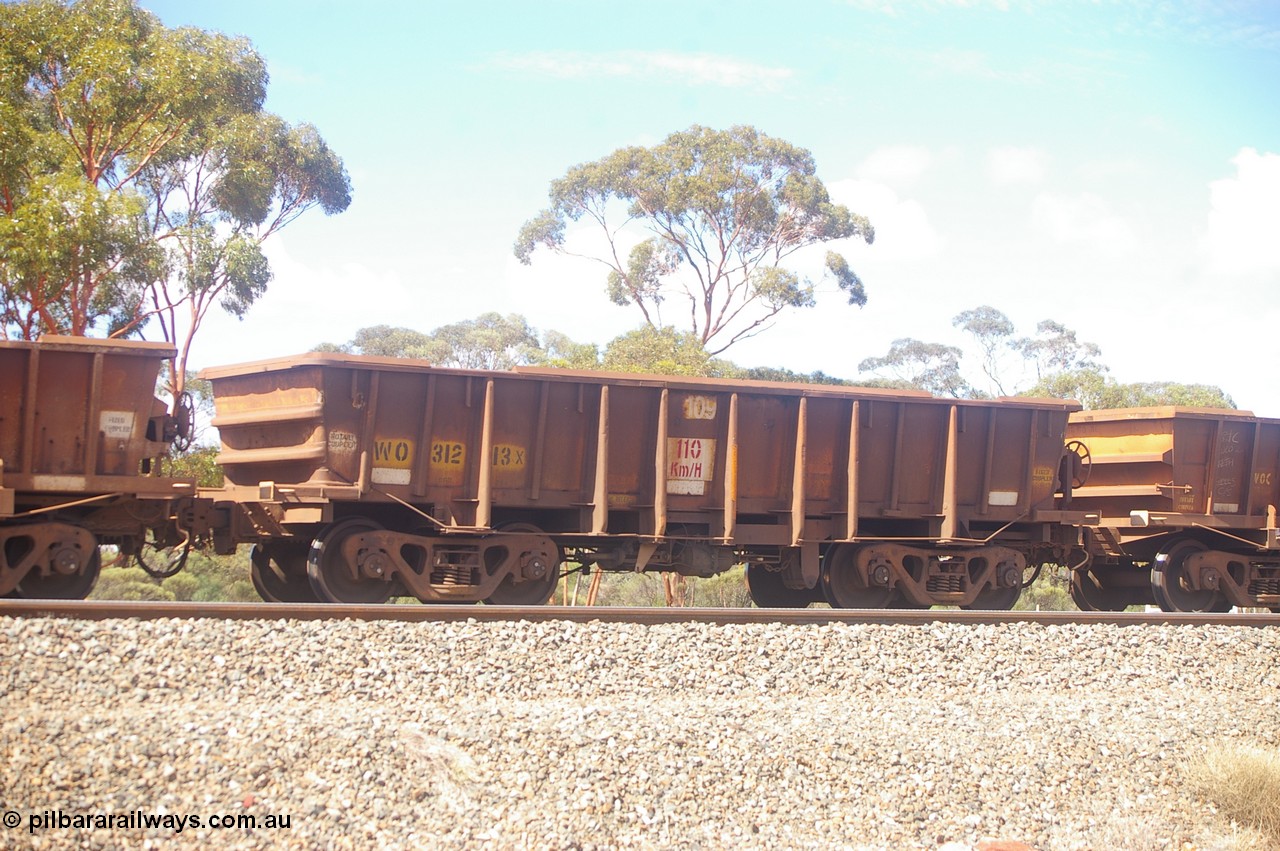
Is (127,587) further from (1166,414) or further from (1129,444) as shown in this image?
(1166,414)

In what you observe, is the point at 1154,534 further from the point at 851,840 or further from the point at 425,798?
the point at 425,798

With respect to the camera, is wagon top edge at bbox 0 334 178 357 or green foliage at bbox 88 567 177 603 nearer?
wagon top edge at bbox 0 334 178 357

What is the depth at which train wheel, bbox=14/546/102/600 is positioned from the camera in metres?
9.83

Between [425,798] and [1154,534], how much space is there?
37.8 ft

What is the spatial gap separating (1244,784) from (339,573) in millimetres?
7760

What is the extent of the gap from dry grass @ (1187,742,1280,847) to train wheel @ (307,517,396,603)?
724 centimetres

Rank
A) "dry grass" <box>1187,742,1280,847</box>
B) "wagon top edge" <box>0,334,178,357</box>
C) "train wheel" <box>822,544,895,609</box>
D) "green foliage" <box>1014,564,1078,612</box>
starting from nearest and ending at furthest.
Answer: "dry grass" <box>1187,742,1280,847</box>, "wagon top edge" <box>0,334,178,357</box>, "train wheel" <box>822,544,895,609</box>, "green foliage" <box>1014,564,1078,612</box>

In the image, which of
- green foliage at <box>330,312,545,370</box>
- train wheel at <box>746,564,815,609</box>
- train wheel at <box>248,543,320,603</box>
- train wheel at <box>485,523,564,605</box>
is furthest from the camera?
green foliage at <box>330,312,545,370</box>

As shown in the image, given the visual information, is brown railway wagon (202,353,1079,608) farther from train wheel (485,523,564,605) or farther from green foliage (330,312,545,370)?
green foliage (330,312,545,370)

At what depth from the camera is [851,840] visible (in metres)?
6.36

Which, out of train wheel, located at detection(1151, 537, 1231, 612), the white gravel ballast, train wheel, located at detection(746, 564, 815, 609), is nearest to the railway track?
the white gravel ballast

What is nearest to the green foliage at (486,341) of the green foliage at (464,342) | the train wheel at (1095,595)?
the green foliage at (464,342)

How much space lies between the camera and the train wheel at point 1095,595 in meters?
15.8

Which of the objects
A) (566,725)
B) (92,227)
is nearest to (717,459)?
(566,725)
